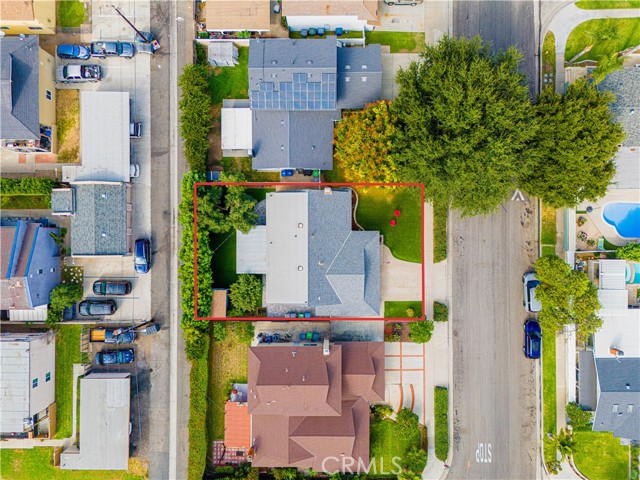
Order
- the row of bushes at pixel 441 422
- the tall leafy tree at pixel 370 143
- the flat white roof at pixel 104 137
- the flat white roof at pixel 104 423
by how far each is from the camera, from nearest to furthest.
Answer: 1. the tall leafy tree at pixel 370 143
2. the flat white roof at pixel 104 137
3. the flat white roof at pixel 104 423
4. the row of bushes at pixel 441 422

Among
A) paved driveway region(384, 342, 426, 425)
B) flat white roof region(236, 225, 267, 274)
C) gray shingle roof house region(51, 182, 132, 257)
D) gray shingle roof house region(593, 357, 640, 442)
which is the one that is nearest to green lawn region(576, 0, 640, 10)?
gray shingle roof house region(593, 357, 640, 442)

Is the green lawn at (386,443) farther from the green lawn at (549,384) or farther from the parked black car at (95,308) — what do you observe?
the parked black car at (95,308)

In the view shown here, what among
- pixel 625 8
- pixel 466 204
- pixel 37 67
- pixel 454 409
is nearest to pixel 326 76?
pixel 466 204

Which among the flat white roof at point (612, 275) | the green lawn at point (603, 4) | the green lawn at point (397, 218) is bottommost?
the flat white roof at point (612, 275)

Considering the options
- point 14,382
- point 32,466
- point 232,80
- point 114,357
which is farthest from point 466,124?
point 32,466

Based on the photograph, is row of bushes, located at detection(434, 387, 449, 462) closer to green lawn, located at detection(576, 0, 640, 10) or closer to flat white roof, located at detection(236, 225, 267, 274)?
flat white roof, located at detection(236, 225, 267, 274)
